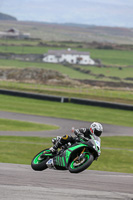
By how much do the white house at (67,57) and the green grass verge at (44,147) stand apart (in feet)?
385

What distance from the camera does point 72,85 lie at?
8088 cm

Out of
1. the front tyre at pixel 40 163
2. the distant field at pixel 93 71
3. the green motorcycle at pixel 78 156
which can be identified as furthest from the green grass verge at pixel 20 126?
the distant field at pixel 93 71

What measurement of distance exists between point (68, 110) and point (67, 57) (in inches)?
4378

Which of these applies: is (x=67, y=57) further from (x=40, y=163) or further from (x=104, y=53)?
(x=40, y=163)

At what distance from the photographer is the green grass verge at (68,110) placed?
38366mm

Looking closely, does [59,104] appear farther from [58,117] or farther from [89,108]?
[58,117]

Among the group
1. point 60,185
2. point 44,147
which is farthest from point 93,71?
point 60,185

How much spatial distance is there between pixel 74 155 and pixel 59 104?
3476cm

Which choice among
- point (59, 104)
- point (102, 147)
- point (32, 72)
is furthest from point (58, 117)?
point (32, 72)

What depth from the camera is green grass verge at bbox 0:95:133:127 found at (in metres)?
38.4

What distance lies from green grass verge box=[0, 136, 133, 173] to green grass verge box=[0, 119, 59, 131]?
369 cm

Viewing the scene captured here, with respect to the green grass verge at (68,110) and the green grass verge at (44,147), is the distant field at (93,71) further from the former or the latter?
the green grass verge at (44,147)

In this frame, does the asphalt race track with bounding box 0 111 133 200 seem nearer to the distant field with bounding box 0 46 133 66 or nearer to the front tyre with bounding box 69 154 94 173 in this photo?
the front tyre with bounding box 69 154 94 173

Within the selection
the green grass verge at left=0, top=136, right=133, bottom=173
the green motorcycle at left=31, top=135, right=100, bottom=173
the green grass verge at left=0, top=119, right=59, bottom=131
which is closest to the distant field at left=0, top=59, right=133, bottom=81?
the green grass verge at left=0, top=119, right=59, bottom=131
